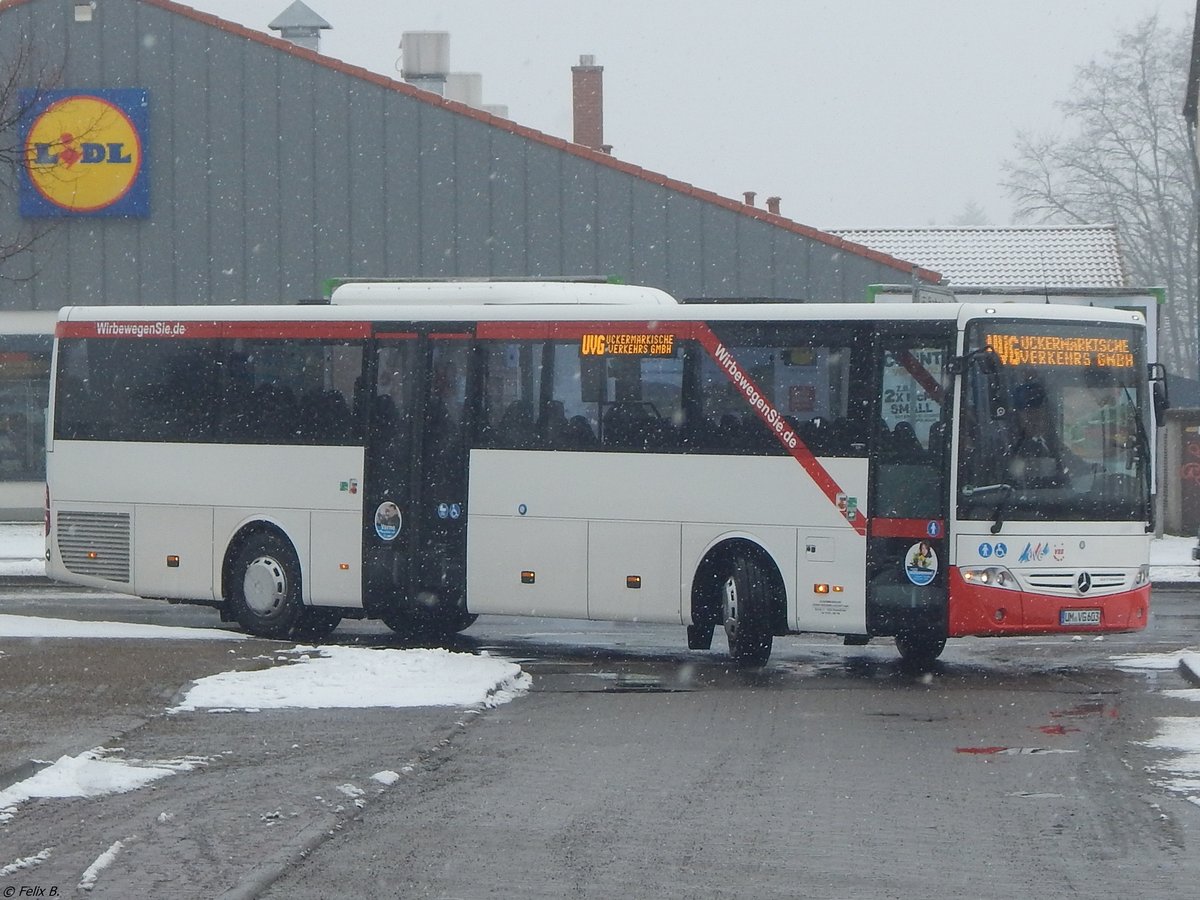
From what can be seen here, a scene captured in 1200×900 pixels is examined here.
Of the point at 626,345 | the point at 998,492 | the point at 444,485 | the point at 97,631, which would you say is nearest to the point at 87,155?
the point at 97,631

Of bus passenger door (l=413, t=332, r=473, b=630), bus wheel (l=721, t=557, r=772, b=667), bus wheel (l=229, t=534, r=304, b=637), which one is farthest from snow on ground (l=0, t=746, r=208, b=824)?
bus wheel (l=229, t=534, r=304, b=637)

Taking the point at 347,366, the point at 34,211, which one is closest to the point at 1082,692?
the point at 347,366

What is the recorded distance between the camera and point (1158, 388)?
48.6 feet

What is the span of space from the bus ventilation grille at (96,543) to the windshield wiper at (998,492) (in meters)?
8.02

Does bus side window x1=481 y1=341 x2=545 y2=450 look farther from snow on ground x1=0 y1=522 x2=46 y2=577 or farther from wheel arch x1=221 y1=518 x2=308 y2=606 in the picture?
snow on ground x1=0 y1=522 x2=46 y2=577

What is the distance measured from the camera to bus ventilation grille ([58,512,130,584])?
17.8 metres

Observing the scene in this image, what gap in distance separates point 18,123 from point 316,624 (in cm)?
1597

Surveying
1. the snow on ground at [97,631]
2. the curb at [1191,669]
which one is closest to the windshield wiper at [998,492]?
the curb at [1191,669]

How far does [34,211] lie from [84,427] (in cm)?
1435

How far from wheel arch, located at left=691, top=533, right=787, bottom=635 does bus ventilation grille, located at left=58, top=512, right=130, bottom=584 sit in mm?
5699

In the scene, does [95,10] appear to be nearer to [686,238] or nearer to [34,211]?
[34,211]

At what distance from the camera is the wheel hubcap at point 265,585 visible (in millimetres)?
17109

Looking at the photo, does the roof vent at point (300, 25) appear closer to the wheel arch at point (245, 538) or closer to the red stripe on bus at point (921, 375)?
the wheel arch at point (245, 538)

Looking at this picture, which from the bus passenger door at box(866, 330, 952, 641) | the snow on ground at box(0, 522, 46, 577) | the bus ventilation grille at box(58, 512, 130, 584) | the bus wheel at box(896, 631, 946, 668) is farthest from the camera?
the snow on ground at box(0, 522, 46, 577)
